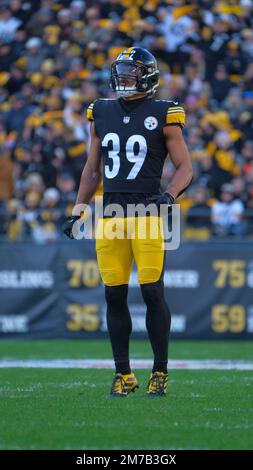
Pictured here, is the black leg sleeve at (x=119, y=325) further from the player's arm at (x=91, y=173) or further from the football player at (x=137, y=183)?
the player's arm at (x=91, y=173)

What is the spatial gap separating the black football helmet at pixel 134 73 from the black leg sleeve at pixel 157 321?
46.7 inches

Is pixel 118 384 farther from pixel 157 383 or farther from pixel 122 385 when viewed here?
pixel 157 383

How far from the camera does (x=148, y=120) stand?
5.91 m

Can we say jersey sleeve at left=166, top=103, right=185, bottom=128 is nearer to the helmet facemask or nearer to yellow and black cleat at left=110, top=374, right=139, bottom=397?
the helmet facemask

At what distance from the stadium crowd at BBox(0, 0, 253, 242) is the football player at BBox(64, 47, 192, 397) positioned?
5.72 meters

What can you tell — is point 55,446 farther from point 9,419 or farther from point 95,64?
point 95,64

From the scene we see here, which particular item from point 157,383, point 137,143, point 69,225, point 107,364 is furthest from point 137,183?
point 107,364

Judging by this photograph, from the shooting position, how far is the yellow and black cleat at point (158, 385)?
19.2 ft

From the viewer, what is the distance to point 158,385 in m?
5.88

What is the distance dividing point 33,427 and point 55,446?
0.51m

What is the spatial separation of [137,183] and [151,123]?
0.37 m

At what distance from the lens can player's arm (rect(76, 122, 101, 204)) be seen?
20.2 feet
